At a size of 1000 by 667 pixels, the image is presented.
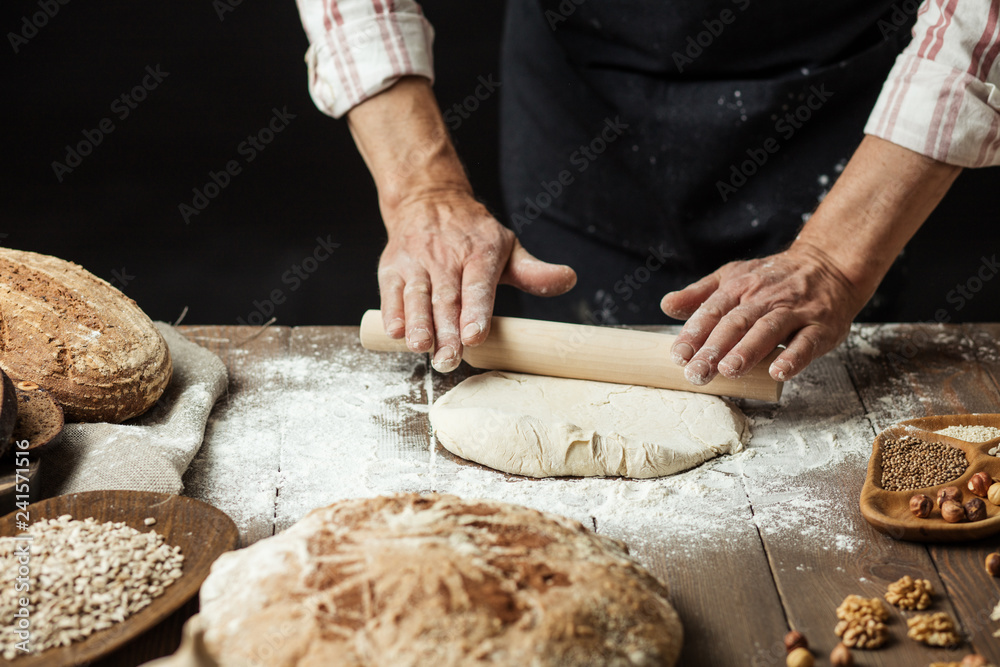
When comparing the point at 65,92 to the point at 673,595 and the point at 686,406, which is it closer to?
the point at 686,406

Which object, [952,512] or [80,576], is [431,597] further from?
[952,512]

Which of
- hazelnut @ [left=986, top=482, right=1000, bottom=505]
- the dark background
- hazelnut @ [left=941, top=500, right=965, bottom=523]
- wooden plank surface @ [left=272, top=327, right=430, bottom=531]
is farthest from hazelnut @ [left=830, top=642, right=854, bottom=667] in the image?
the dark background

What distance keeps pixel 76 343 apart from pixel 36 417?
0.19m

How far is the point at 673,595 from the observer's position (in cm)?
138

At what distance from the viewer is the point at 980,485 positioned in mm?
1530

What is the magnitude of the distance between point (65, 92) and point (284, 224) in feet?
3.64

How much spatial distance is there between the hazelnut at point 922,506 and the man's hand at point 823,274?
409 mm

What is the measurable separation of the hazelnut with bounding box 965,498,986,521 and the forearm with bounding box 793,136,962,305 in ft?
2.28

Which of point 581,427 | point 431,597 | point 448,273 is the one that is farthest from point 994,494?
point 448,273

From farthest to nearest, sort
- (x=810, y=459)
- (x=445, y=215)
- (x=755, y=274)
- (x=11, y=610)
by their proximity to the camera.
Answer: (x=445, y=215) < (x=755, y=274) < (x=810, y=459) < (x=11, y=610)

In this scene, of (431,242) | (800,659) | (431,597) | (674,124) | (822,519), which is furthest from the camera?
(674,124)

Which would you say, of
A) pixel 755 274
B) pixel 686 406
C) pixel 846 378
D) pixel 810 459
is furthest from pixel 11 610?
pixel 846 378

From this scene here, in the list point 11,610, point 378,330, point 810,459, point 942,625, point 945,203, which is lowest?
point 945,203

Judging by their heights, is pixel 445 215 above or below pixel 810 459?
above
